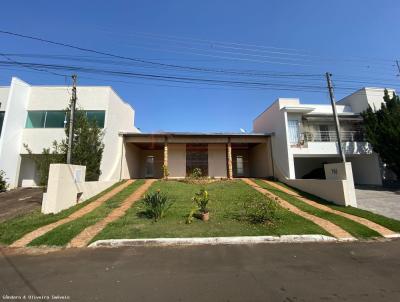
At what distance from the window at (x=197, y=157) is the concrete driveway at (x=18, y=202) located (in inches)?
445

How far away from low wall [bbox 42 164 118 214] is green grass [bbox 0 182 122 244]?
351 millimetres

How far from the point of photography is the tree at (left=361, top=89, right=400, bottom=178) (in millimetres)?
15992

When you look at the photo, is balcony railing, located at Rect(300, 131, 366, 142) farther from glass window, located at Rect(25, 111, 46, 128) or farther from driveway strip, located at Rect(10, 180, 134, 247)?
glass window, located at Rect(25, 111, 46, 128)

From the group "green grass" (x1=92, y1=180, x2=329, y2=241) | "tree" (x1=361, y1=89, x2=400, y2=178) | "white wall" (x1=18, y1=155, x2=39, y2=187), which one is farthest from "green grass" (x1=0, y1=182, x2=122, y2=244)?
"tree" (x1=361, y1=89, x2=400, y2=178)

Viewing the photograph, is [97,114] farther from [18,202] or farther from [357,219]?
[357,219]

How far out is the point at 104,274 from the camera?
4.74 meters

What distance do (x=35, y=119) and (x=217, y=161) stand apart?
14.6 metres

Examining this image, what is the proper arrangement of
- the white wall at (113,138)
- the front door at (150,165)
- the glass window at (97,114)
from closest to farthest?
the white wall at (113,138) < the glass window at (97,114) < the front door at (150,165)

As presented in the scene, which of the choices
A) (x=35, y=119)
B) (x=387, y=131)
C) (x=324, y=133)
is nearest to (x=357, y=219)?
(x=387, y=131)

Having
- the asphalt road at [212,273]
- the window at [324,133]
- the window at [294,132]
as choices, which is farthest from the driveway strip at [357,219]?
the window at [324,133]

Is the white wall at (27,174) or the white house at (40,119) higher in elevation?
the white house at (40,119)

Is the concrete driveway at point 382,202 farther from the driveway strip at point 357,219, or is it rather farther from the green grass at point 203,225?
the green grass at point 203,225

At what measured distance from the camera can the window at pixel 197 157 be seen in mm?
21234

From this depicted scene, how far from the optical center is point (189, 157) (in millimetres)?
21469
